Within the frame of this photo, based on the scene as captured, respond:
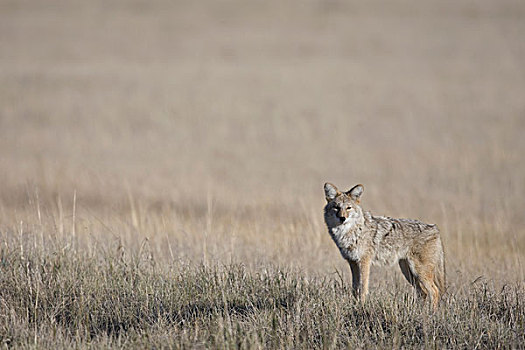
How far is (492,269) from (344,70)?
62.3ft

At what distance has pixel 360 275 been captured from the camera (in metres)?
6.36

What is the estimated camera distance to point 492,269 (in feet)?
24.5

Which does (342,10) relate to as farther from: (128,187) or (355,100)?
(128,187)

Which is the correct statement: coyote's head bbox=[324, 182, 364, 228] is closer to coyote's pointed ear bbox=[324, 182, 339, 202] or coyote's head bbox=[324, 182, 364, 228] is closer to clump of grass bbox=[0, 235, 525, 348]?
coyote's pointed ear bbox=[324, 182, 339, 202]

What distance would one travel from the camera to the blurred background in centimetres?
940

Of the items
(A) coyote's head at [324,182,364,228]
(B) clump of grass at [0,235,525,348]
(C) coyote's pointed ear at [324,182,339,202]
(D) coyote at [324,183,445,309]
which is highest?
(C) coyote's pointed ear at [324,182,339,202]

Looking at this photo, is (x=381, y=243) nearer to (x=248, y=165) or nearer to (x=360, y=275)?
(x=360, y=275)

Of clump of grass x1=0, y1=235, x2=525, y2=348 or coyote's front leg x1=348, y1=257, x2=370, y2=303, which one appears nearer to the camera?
clump of grass x1=0, y1=235, x2=525, y2=348

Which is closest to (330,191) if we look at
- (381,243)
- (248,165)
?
(381,243)

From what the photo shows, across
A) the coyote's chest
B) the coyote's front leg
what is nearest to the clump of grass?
the coyote's front leg

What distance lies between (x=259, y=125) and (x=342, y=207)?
12.3 metres

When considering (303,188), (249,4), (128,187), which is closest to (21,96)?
(128,187)

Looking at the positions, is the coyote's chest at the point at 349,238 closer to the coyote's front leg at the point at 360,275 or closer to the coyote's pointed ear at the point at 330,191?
the coyote's front leg at the point at 360,275

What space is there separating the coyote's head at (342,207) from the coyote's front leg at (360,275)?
47 cm
